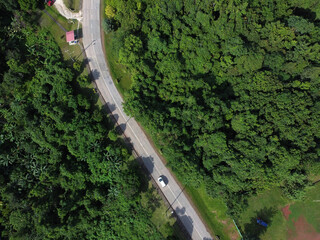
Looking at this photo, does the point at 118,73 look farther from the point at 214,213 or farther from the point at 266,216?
the point at 266,216

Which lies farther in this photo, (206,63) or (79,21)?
(79,21)

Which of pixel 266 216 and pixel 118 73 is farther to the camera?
pixel 118 73

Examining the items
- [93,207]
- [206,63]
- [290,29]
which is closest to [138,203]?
[93,207]

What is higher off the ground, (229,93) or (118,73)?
(118,73)

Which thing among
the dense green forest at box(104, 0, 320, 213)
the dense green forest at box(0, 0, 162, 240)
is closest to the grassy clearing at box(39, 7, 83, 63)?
the dense green forest at box(0, 0, 162, 240)

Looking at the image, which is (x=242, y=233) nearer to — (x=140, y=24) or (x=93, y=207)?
(x=93, y=207)

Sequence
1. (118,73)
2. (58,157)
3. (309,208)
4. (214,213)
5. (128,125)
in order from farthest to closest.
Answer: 1. (118,73)
2. (128,125)
3. (58,157)
4. (214,213)
5. (309,208)

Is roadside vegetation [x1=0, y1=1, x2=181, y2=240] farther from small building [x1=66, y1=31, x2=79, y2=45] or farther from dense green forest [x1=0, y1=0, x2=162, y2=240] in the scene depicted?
small building [x1=66, y1=31, x2=79, y2=45]

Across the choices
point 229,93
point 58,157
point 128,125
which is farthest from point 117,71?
point 229,93
